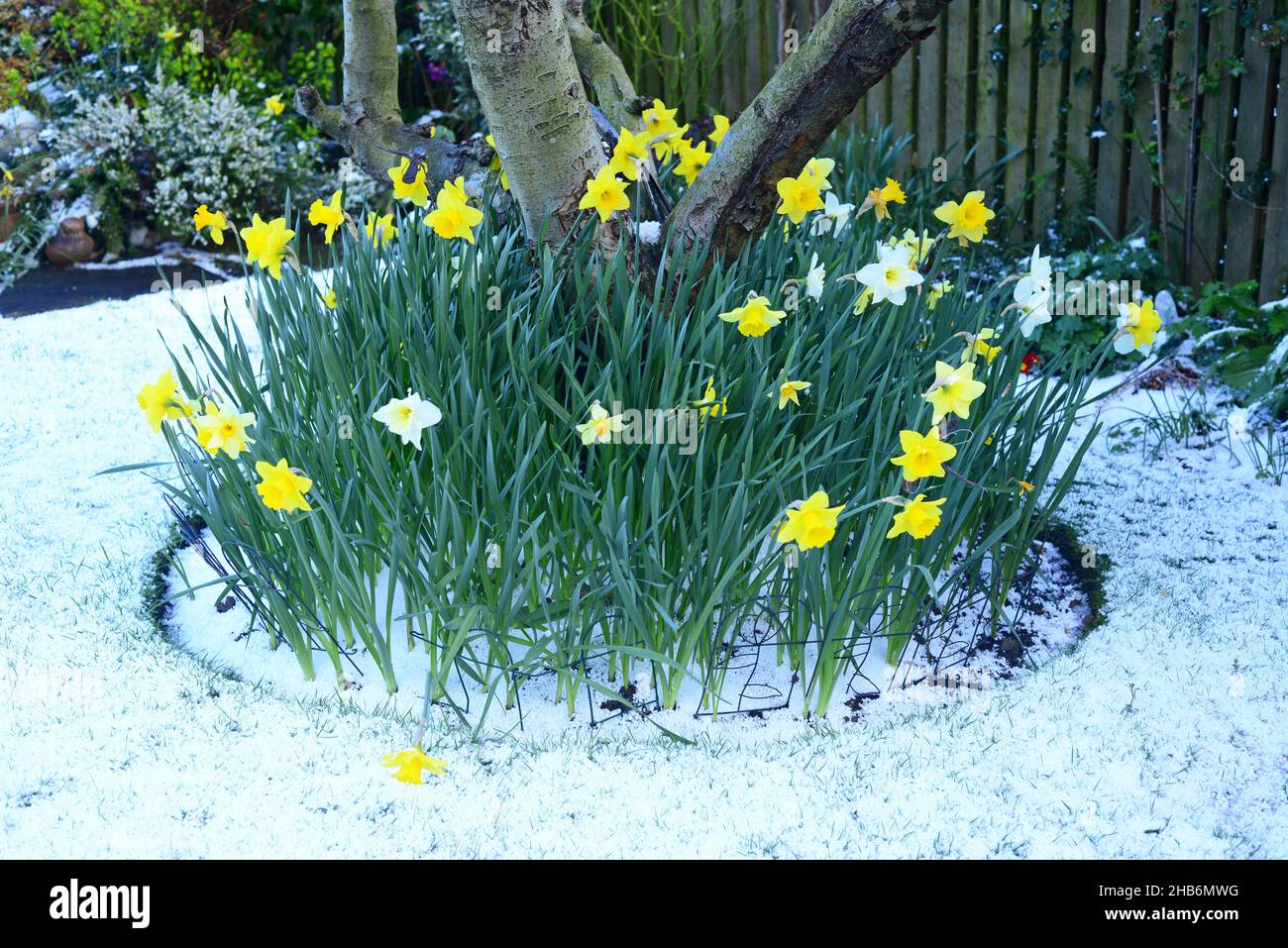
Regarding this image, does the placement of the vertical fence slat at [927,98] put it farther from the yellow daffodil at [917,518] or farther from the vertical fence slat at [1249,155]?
the yellow daffodil at [917,518]

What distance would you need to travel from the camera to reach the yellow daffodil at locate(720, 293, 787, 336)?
2262 mm

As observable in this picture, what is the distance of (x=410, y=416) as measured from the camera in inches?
80.7

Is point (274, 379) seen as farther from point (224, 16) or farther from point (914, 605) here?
point (224, 16)

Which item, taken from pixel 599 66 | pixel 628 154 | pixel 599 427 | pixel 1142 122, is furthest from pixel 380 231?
pixel 1142 122

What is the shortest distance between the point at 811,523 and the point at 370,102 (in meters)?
2.44

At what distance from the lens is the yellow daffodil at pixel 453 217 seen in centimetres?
238

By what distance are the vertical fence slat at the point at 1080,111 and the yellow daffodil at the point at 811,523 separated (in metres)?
3.55

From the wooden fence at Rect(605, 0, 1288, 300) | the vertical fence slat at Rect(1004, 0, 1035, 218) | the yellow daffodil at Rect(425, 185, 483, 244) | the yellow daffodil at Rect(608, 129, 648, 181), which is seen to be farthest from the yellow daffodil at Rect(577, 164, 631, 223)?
the vertical fence slat at Rect(1004, 0, 1035, 218)

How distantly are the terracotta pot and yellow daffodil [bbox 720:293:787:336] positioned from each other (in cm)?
474

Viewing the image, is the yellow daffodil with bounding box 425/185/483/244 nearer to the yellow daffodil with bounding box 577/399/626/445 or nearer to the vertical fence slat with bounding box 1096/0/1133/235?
the yellow daffodil with bounding box 577/399/626/445

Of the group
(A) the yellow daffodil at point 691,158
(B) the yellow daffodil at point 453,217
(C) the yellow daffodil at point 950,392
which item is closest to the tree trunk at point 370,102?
(A) the yellow daffodil at point 691,158

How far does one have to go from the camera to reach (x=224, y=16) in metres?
7.23
